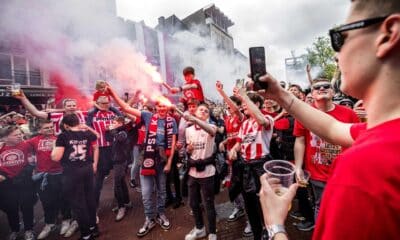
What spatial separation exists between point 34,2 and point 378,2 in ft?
45.0

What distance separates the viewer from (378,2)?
2.88 feet

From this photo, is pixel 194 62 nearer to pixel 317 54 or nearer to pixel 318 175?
pixel 317 54

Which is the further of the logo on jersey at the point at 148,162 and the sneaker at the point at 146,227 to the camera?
the logo on jersey at the point at 148,162

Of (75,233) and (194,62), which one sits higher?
(194,62)

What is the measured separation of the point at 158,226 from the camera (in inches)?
194

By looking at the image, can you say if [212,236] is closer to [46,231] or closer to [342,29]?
[46,231]

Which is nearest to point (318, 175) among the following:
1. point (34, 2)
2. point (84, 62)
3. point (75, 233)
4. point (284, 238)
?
point (284, 238)

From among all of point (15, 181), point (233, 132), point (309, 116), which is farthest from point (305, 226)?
point (15, 181)

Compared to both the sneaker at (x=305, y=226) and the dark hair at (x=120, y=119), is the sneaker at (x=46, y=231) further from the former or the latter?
the sneaker at (x=305, y=226)

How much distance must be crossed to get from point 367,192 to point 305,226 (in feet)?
14.3

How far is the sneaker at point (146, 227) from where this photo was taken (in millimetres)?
4602

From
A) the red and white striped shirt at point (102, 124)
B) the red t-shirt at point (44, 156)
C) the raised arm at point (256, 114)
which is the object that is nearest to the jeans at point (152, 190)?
the red and white striped shirt at point (102, 124)

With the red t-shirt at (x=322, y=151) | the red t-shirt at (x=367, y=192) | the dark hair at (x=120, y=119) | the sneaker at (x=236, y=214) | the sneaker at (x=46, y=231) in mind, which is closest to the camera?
the red t-shirt at (x=367, y=192)

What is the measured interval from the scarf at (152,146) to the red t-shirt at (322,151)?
2.56 metres
